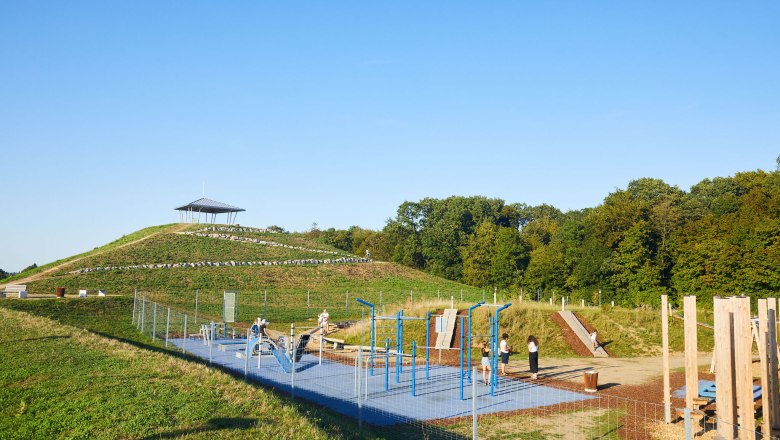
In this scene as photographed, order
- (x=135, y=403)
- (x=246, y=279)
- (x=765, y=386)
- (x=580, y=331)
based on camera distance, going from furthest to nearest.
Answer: (x=246, y=279) → (x=580, y=331) → (x=765, y=386) → (x=135, y=403)

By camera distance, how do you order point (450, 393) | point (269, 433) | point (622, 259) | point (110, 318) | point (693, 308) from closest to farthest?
point (269, 433) → point (693, 308) → point (450, 393) → point (110, 318) → point (622, 259)

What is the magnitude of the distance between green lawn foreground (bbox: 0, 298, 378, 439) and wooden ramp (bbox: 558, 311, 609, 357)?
62.2ft

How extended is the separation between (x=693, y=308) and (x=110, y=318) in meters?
32.9

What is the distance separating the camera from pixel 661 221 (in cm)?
6322

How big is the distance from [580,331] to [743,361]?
66.8 feet

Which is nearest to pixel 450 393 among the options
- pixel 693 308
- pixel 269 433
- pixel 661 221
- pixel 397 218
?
pixel 693 308

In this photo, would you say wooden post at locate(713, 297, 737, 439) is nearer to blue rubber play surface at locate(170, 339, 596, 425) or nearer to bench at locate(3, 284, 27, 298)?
blue rubber play surface at locate(170, 339, 596, 425)

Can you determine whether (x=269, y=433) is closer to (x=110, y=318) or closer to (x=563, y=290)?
(x=110, y=318)

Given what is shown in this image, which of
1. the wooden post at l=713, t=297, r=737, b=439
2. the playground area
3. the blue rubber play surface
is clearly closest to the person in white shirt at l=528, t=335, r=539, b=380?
the playground area

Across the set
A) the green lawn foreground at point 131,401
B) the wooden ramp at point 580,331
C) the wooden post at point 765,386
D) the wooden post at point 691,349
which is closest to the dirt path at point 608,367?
the wooden ramp at point 580,331

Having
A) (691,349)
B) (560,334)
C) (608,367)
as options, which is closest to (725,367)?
(691,349)

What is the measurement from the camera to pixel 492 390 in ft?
56.6

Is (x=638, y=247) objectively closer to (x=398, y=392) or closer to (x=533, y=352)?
(x=533, y=352)

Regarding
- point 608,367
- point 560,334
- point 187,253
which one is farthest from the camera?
point 187,253
